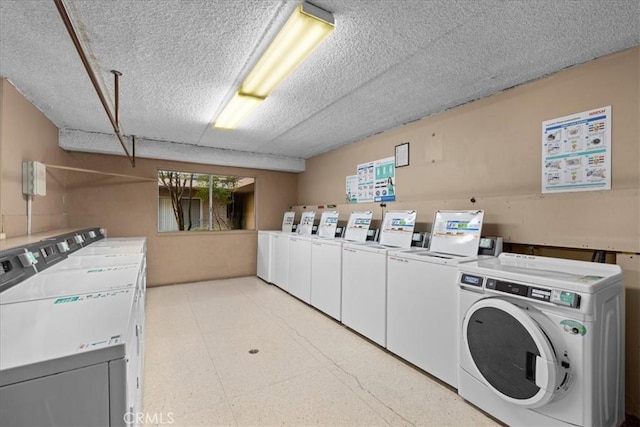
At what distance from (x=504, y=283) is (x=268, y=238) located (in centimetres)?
390

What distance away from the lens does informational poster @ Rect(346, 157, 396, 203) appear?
3.61m

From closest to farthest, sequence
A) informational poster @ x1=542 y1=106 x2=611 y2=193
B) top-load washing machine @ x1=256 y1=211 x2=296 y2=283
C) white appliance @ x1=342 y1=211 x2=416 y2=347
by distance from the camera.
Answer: informational poster @ x1=542 y1=106 x2=611 y2=193 < white appliance @ x1=342 y1=211 x2=416 y2=347 < top-load washing machine @ x1=256 y1=211 x2=296 y2=283

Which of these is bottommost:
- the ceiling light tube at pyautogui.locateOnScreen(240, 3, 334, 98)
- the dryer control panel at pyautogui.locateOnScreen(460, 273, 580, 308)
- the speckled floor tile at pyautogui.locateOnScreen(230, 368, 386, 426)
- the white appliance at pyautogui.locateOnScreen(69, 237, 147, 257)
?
the speckled floor tile at pyautogui.locateOnScreen(230, 368, 386, 426)

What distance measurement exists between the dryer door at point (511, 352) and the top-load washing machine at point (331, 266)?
5.28ft

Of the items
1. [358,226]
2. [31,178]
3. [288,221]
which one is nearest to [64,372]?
[31,178]

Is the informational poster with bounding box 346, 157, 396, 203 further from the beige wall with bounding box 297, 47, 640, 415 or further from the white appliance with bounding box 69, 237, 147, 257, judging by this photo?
the white appliance with bounding box 69, 237, 147, 257

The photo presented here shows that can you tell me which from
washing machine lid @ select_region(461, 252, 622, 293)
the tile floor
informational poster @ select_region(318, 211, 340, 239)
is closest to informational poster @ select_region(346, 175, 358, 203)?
informational poster @ select_region(318, 211, 340, 239)

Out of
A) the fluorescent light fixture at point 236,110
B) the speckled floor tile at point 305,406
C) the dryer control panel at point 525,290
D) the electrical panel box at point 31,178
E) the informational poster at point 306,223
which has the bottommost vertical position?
the speckled floor tile at point 305,406

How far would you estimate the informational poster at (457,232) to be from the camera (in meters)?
2.39

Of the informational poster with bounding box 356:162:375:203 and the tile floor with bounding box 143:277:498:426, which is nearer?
the tile floor with bounding box 143:277:498:426

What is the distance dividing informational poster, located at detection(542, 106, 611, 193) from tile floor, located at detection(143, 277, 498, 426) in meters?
1.75

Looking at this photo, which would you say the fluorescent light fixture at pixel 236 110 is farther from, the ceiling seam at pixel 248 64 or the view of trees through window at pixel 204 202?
the view of trees through window at pixel 204 202

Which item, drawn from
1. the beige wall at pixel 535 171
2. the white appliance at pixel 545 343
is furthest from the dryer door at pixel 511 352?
the beige wall at pixel 535 171

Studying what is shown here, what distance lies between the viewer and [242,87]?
8.00ft
